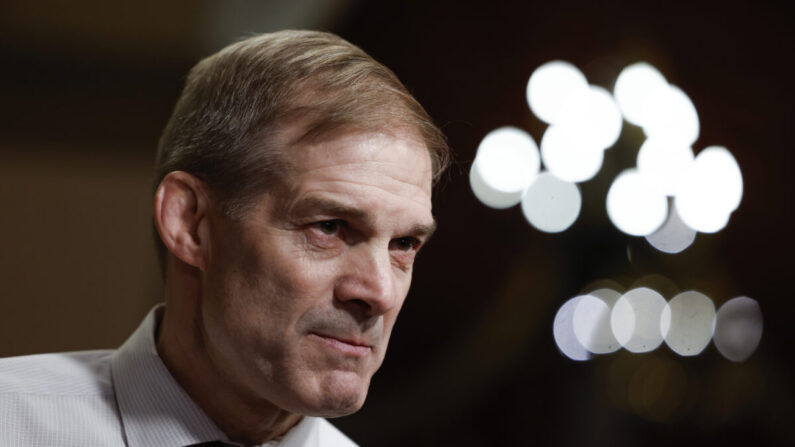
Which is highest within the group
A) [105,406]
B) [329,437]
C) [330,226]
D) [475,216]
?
[330,226]

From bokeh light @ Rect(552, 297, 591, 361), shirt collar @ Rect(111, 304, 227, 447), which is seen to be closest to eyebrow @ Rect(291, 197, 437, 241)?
shirt collar @ Rect(111, 304, 227, 447)

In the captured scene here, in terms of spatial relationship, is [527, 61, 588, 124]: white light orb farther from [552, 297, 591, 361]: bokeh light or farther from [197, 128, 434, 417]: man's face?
[197, 128, 434, 417]: man's face

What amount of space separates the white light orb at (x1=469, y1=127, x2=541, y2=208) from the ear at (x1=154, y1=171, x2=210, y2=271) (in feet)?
2.65

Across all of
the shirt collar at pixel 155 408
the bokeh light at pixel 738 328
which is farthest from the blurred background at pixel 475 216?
the shirt collar at pixel 155 408

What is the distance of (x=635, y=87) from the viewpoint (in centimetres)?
197

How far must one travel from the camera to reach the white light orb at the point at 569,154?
1973 millimetres

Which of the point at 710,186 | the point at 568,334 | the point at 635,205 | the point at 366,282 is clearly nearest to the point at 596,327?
the point at 568,334

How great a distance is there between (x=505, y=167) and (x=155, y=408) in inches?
43.0

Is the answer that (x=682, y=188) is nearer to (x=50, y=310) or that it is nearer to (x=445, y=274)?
(x=445, y=274)

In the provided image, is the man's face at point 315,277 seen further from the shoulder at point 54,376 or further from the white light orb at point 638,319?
the white light orb at point 638,319

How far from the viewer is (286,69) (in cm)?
119

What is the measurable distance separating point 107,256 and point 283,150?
1581 millimetres

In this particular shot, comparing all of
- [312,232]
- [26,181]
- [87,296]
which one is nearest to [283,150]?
[312,232]

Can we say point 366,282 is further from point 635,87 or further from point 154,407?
point 635,87
